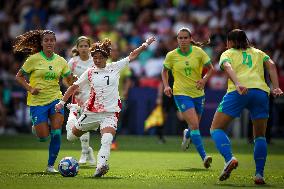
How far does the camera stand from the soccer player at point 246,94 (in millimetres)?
13992

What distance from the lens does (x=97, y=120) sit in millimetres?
15211

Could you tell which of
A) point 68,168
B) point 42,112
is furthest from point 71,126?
point 68,168

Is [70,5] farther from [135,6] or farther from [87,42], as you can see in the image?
[87,42]

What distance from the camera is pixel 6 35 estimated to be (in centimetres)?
3114

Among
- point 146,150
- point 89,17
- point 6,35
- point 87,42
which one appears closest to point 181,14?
point 89,17

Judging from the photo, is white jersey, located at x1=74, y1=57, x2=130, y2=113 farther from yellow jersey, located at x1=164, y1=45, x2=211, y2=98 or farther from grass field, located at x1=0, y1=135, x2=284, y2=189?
yellow jersey, located at x1=164, y1=45, x2=211, y2=98

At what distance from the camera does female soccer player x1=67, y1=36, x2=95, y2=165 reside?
59.2 ft

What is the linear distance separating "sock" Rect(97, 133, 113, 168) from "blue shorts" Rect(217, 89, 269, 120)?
76.5 inches

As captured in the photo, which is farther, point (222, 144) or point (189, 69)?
point (189, 69)

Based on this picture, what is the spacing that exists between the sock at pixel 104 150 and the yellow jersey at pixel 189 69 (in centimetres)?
343

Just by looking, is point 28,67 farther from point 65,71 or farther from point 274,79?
point 274,79

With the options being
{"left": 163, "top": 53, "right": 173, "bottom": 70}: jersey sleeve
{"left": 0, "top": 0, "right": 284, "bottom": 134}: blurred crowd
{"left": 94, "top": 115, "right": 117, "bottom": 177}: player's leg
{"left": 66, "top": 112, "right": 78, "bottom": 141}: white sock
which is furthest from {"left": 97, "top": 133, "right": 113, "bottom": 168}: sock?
{"left": 0, "top": 0, "right": 284, "bottom": 134}: blurred crowd

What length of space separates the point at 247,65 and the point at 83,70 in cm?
511

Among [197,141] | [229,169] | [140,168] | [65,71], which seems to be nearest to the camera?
[229,169]
